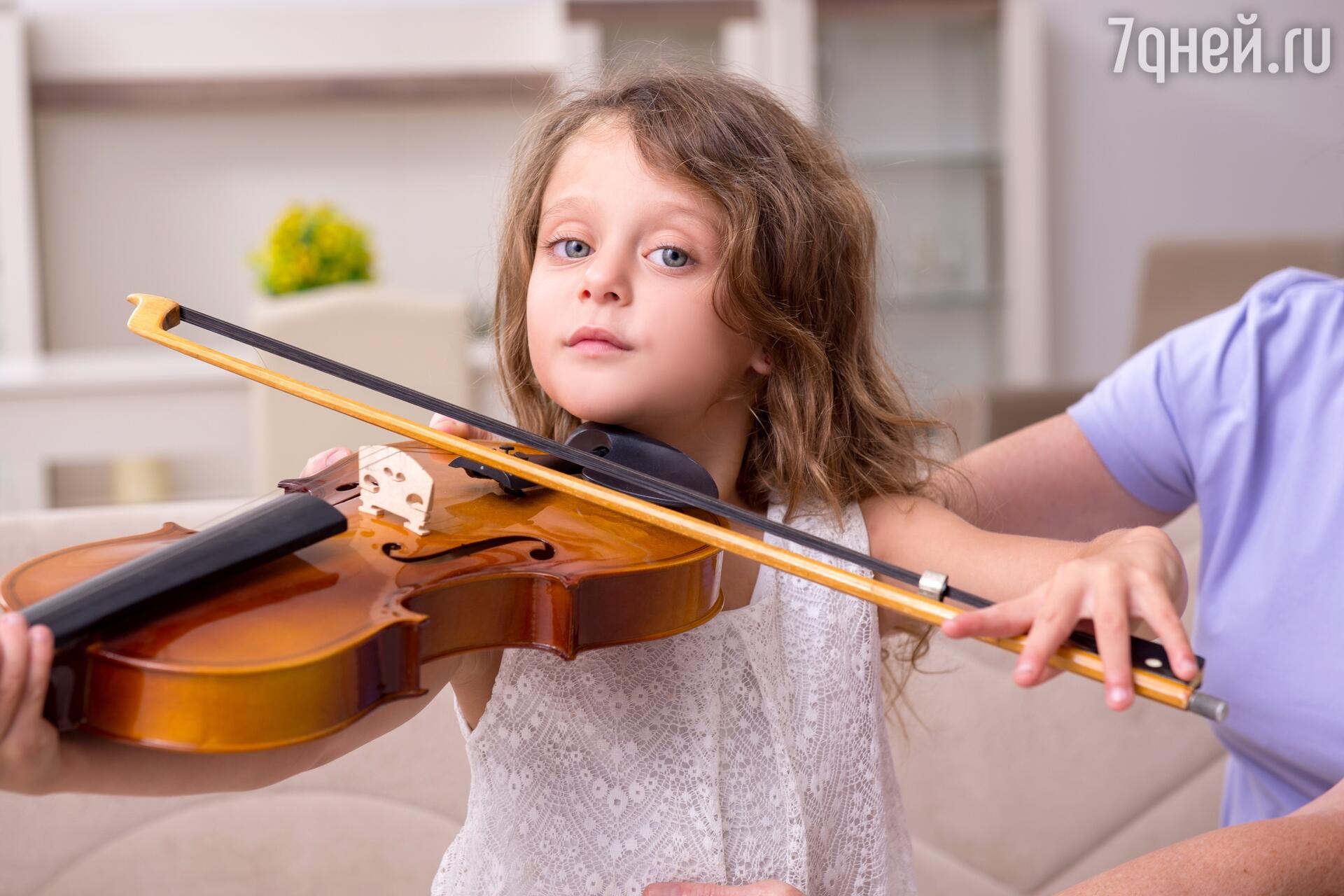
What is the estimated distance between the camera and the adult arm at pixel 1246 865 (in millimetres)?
700

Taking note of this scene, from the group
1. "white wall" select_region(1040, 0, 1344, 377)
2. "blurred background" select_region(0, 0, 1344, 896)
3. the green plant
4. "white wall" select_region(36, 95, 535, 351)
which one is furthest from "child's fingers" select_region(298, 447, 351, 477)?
"white wall" select_region(1040, 0, 1344, 377)

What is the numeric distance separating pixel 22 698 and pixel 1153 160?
4.32m

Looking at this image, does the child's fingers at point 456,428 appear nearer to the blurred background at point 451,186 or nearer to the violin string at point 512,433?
the violin string at point 512,433

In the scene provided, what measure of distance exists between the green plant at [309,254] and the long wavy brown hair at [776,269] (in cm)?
223

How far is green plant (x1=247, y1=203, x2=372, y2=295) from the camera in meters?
3.06

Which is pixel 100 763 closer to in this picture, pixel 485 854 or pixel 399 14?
pixel 485 854

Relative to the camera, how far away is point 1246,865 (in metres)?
0.71

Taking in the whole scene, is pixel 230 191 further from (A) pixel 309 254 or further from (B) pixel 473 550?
(B) pixel 473 550

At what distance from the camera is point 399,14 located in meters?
3.77

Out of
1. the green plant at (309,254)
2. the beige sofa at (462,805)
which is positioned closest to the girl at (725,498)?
the beige sofa at (462,805)

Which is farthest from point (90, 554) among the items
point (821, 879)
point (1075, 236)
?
point (1075, 236)

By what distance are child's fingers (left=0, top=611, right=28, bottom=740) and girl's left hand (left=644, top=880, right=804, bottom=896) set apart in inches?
15.2

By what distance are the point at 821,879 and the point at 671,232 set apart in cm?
44

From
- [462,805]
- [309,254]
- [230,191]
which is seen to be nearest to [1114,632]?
[462,805]
